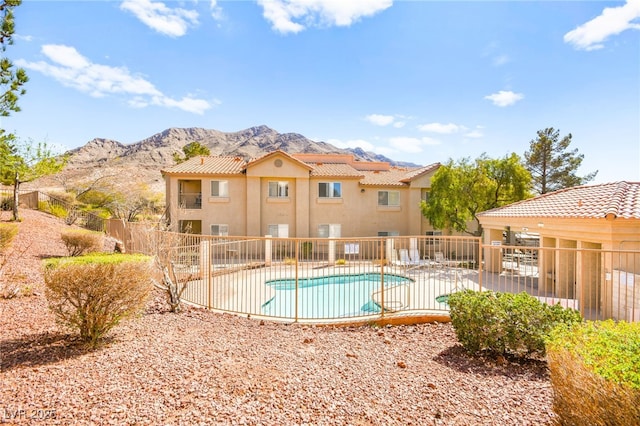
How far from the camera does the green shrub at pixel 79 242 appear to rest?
1266cm

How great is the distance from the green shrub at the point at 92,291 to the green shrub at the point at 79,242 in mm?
9396

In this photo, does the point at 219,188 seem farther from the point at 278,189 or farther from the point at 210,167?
the point at 278,189

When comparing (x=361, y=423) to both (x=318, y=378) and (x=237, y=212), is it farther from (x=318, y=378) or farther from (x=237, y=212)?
(x=237, y=212)

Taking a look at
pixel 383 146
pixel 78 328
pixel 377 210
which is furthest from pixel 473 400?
pixel 383 146

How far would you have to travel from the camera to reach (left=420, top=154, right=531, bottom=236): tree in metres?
19.8

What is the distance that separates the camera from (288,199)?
2447cm

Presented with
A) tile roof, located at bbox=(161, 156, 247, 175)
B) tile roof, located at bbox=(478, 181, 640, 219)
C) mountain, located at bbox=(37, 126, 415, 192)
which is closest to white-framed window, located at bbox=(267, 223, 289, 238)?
tile roof, located at bbox=(161, 156, 247, 175)

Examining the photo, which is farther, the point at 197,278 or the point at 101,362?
the point at 197,278

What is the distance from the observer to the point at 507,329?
5.32 meters

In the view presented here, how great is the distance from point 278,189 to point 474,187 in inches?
586

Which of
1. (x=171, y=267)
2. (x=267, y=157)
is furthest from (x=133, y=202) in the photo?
(x=171, y=267)

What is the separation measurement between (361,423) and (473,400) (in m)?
1.69

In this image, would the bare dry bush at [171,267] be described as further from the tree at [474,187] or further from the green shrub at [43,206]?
the green shrub at [43,206]

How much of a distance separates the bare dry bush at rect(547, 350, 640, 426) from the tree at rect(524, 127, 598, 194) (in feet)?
154
